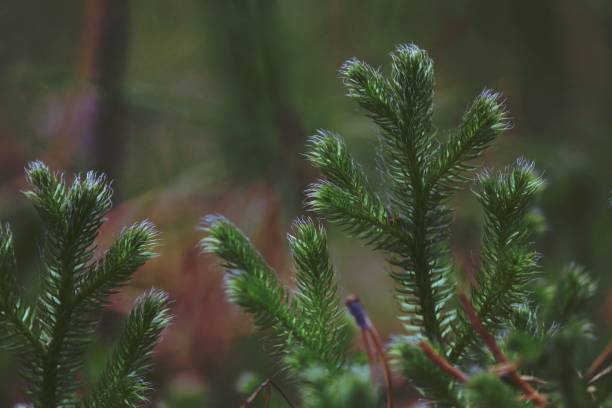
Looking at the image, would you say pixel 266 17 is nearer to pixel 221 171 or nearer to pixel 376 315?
pixel 221 171

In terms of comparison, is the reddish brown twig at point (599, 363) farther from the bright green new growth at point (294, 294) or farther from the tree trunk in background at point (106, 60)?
the tree trunk in background at point (106, 60)

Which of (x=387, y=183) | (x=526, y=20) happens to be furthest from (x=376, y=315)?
(x=387, y=183)

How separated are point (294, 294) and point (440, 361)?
95 mm

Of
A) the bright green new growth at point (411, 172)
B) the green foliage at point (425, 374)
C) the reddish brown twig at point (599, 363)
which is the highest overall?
the bright green new growth at point (411, 172)

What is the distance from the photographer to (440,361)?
35 cm

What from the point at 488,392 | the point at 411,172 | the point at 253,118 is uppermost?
the point at 253,118

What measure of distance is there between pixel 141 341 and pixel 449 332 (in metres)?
0.16

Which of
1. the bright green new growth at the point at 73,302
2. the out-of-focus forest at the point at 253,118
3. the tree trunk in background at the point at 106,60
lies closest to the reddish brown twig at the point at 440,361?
the bright green new growth at the point at 73,302

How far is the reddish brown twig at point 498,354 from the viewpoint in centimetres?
36

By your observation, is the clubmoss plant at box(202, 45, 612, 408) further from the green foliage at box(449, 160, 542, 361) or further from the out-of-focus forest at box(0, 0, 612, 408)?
the out-of-focus forest at box(0, 0, 612, 408)

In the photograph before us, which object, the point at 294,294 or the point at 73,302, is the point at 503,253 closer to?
the point at 294,294

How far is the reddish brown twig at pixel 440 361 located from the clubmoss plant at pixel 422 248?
0.02 m

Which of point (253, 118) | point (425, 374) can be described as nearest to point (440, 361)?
point (425, 374)

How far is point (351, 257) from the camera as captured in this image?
74.0 inches
